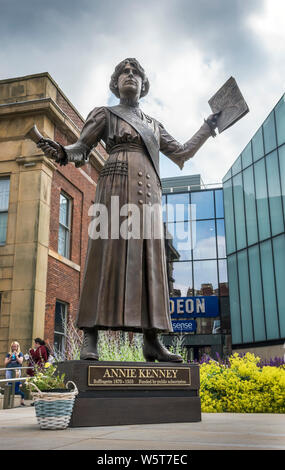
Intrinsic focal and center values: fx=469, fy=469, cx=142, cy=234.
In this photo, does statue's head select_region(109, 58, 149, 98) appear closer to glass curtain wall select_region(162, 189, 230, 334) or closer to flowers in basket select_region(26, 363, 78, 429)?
flowers in basket select_region(26, 363, 78, 429)

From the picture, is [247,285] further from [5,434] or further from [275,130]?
[5,434]

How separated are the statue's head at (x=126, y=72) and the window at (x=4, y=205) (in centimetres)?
962

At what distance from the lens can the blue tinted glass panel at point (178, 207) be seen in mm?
33812

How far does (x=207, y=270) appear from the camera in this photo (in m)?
32.2

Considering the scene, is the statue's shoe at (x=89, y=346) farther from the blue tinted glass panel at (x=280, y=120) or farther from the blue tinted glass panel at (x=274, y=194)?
the blue tinted glass panel at (x=280, y=120)

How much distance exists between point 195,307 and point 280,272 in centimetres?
1211

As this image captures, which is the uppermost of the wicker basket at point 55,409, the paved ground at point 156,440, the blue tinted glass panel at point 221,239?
the blue tinted glass panel at point 221,239

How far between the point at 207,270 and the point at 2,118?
20.3m

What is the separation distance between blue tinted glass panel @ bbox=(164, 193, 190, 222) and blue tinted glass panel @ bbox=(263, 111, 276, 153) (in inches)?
477

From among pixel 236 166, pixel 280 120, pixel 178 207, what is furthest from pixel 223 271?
pixel 280 120

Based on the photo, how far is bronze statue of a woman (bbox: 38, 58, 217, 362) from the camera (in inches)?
180

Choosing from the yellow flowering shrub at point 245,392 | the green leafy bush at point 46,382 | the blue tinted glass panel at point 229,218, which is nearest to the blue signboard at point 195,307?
the blue tinted glass panel at point 229,218

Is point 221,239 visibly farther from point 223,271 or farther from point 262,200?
point 262,200
